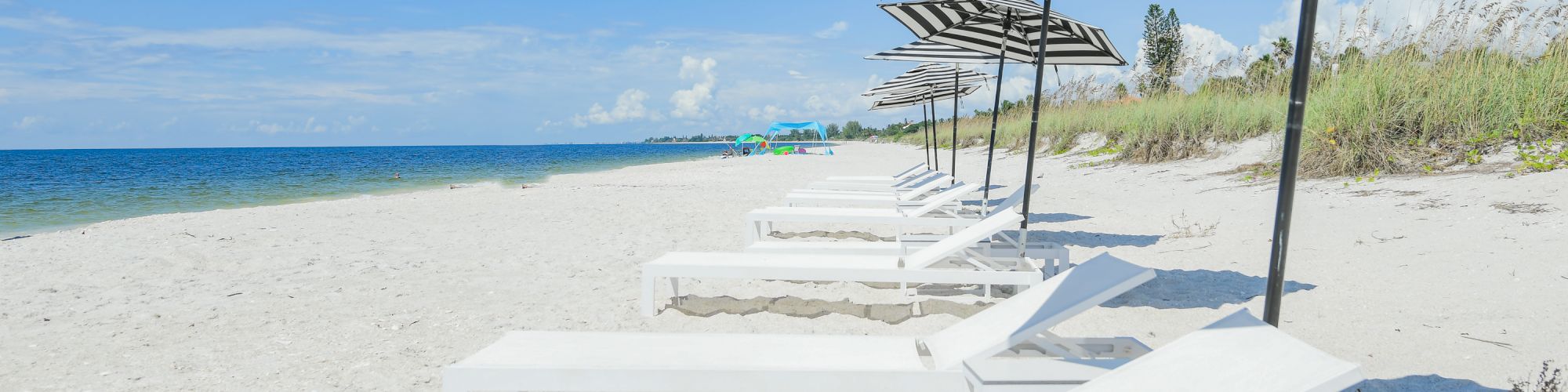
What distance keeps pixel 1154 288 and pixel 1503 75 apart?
5.36m

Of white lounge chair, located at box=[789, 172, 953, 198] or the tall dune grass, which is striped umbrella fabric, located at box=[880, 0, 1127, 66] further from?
the tall dune grass

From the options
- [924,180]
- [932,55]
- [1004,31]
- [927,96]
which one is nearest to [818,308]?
[1004,31]

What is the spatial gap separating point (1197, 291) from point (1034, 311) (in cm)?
210

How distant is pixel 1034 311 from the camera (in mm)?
2285

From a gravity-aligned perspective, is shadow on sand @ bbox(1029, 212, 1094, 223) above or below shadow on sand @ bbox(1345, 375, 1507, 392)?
below

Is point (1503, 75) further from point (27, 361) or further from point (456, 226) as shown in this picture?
point (27, 361)

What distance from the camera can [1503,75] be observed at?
683cm

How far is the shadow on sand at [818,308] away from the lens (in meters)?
3.56

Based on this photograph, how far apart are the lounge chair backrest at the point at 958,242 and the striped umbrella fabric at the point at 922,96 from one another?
17.8 feet

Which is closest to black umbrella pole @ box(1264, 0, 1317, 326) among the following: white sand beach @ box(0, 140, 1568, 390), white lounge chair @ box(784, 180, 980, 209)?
white sand beach @ box(0, 140, 1568, 390)

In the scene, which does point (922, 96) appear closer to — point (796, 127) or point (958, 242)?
point (958, 242)

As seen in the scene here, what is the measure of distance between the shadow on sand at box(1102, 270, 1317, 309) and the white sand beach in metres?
0.02

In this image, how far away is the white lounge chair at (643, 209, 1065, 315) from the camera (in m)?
3.52

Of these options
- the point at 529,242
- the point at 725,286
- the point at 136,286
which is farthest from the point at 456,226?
the point at 725,286
